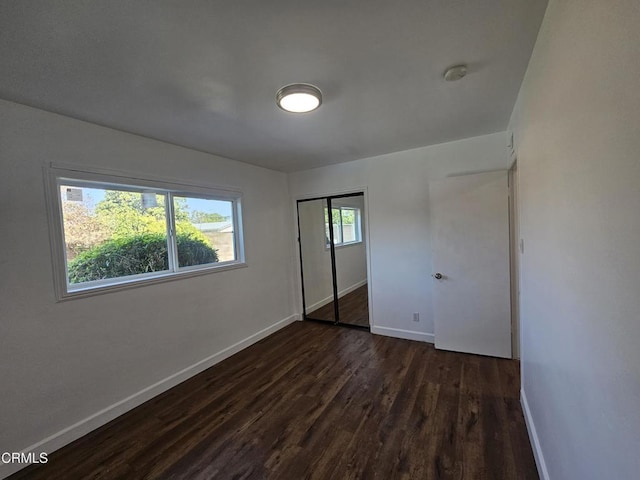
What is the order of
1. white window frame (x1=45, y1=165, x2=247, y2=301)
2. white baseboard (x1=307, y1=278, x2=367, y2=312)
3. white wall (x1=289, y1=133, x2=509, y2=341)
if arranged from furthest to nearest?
white baseboard (x1=307, y1=278, x2=367, y2=312) → white wall (x1=289, y1=133, x2=509, y2=341) → white window frame (x1=45, y1=165, x2=247, y2=301)

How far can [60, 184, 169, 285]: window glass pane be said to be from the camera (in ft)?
6.88

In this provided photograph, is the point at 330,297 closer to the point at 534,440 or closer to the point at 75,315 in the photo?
the point at 534,440

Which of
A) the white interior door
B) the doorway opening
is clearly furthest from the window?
the white interior door

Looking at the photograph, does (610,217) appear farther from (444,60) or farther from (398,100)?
(398,100)

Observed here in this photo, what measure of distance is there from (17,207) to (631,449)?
3.04 metres

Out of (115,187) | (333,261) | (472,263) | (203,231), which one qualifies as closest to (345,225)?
(333,261)

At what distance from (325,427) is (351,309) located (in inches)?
94.6

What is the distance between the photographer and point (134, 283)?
2.35 meters

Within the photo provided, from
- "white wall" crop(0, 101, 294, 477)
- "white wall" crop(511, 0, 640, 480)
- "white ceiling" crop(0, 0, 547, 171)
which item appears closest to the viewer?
"white wall" crop(511, 0, 640, 480)

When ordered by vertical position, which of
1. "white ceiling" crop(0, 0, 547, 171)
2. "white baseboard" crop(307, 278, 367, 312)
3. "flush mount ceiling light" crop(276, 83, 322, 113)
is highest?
"white ceiling" crop(0, 0, 547, 171)

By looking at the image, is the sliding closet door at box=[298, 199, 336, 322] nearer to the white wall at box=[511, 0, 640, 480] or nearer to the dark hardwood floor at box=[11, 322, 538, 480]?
the dark hardwood floor at box=[11, 322, 538, 480]

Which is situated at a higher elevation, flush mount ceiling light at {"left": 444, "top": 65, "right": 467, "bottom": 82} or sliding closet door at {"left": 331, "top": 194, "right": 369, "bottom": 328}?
flush mount ceiling light at {"left": 444, "top": 65, "right": 467, "bottom": 82}

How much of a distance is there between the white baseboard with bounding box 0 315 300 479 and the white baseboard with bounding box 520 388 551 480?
2.86 metres

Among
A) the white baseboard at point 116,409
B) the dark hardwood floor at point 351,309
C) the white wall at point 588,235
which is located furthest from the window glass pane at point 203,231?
the white wall at point 588,235
